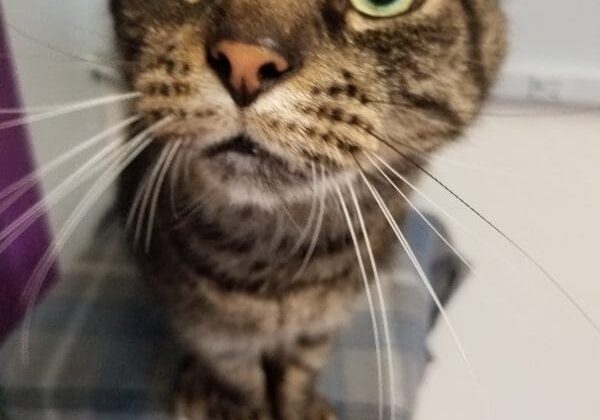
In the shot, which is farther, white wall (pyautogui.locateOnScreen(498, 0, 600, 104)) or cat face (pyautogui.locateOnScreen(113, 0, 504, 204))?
white wall (pyautogui.locateOnScreen(498, 0, 600, 104))

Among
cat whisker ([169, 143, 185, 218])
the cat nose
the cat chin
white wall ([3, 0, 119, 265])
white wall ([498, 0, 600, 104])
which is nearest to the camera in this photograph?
the cat nose

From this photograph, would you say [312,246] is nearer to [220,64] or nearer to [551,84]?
[220,64]

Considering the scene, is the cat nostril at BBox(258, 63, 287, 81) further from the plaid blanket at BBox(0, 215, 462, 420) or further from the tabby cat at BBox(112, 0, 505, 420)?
the plaid blanket at BBox(0, 215, 462, 420)

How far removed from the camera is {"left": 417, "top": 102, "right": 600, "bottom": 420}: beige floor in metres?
1.11

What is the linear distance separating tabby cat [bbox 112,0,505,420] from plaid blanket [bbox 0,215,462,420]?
4 centimetres

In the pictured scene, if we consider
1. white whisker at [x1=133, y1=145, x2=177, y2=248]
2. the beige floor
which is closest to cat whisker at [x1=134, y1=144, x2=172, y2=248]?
white whisker at [x1=133, y1=145, x2=177, y2=248]

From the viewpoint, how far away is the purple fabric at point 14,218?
2.77 feet

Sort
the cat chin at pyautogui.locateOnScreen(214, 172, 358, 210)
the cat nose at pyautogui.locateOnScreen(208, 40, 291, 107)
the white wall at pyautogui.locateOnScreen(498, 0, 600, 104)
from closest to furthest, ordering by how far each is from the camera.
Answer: the cat nose at pyautogui.locateOnScreen(208, 40, 291, 107)
the cat chin at pyautogui.locateOnScreen(214, 172, 358, 210)
the white wall at pyautogui.locateOnScreen(498, 0, 600, 104)

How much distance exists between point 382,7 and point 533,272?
61cm

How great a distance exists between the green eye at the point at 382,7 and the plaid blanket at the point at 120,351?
424mm

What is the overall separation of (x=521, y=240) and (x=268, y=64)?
685 mm

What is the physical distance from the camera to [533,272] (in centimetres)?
113

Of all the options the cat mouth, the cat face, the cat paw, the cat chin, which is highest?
the cat face

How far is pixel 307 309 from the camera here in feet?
2.70
